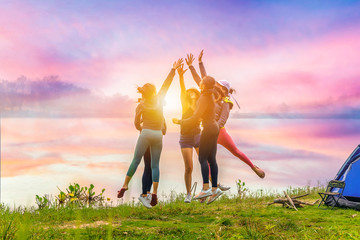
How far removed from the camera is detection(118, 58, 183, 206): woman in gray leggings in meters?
8.77

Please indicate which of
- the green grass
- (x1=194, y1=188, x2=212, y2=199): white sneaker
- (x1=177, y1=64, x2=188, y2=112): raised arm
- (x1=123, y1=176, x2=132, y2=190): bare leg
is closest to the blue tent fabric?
the green grass

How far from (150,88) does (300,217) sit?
4.87 m

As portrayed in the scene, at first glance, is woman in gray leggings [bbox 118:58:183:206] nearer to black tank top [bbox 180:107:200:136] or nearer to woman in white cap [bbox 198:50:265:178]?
black tank top [bbox 180:107:200:136]

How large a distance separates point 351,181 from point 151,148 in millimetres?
6075

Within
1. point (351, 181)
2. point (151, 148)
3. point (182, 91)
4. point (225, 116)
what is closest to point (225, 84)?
point (225, 116)

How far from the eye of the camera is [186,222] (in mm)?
8547

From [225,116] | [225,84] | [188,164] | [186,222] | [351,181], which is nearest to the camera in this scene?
[186,222]

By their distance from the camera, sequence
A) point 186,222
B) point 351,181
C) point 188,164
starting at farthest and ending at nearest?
point 351,181, point 188,164, point 186,222

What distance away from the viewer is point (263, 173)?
1125 cm

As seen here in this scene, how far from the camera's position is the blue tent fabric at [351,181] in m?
10.6

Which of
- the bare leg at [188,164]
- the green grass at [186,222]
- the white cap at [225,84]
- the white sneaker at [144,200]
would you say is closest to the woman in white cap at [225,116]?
the white cap at [225,84]

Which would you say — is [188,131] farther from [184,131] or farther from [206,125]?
[206,125]

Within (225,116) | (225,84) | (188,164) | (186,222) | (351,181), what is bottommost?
(186,222)

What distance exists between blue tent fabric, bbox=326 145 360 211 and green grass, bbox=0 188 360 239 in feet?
1.28
